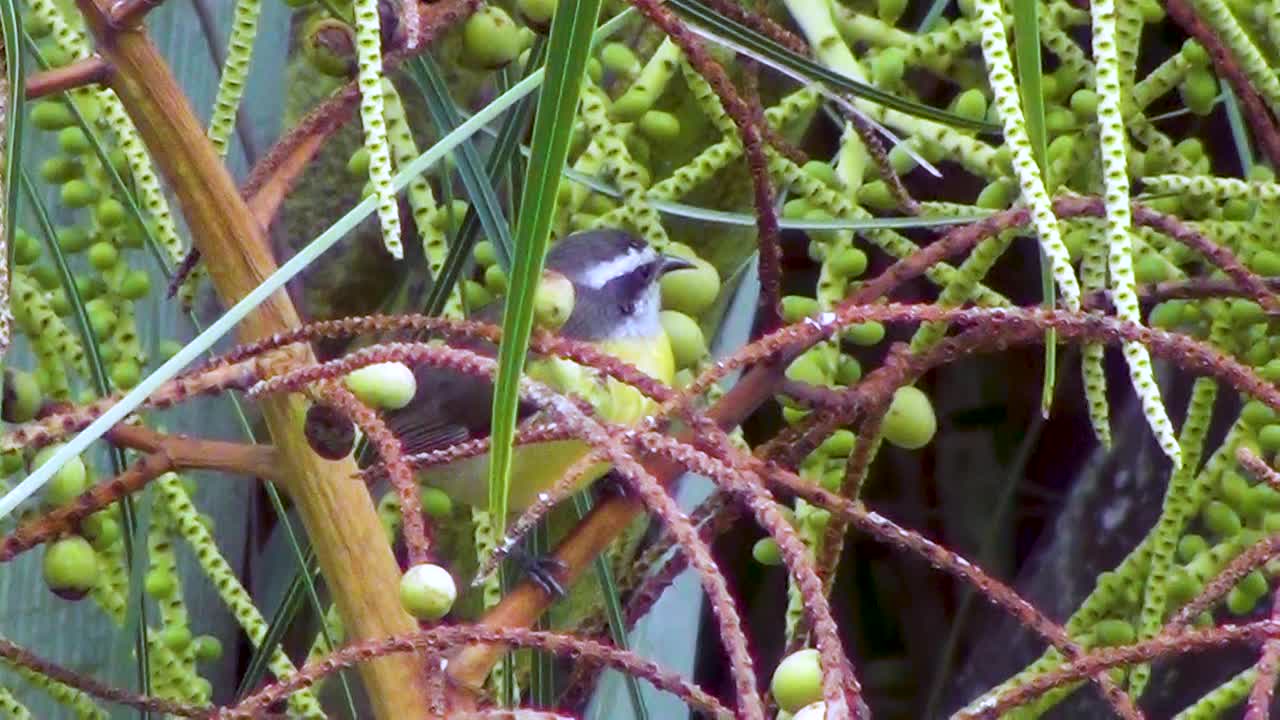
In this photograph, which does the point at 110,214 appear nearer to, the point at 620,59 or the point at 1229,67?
the point at 620,59

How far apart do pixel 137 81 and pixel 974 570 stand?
0.36 m

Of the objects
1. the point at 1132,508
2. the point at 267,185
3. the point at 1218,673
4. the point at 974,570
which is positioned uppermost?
the point at 267,185

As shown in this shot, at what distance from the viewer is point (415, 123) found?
6.01 ft

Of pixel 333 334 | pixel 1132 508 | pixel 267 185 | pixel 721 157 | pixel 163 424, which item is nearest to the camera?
pixel 333 334

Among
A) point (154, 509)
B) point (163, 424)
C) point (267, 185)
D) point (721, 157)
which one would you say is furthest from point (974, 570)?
point (163, 424)

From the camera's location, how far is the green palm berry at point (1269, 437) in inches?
41.9

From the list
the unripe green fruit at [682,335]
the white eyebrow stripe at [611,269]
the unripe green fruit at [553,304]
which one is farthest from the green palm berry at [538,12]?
the white eyebrow stripe at [611,269]

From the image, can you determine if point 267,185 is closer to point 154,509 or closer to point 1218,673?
point 154,509

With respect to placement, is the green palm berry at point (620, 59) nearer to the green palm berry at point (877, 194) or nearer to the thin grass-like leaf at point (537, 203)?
the green palm berry at point (877, 194)

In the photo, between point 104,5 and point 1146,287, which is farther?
point 1146,287

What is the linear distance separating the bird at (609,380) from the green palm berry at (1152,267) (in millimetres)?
441

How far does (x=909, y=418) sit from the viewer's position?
1.02 meters

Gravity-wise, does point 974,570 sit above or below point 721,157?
below

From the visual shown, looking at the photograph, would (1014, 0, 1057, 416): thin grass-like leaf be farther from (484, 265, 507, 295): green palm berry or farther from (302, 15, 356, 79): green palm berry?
(484, 265, 507, 295): green palm berry
